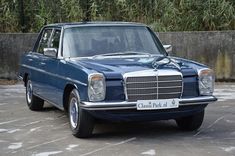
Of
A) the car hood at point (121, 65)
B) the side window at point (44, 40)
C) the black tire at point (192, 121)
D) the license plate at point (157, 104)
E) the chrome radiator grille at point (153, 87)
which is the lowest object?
the black tire at point (192, 121)

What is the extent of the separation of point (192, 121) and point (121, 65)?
56.1 inches

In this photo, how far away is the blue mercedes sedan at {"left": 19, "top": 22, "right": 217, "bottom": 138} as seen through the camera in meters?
6.91

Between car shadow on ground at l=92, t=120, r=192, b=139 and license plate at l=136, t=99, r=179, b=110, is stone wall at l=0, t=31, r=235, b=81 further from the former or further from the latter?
license plate at l=136, t=99, r=179, b=110

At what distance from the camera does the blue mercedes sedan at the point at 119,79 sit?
6910mm

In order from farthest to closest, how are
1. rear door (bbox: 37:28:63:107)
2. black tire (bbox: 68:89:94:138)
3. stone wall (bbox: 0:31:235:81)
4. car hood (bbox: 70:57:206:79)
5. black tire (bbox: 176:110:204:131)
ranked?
1. stone wall (bbox: 0:31:235:81)
2. rear door (bbox: 37:28:63:107)
3. black tire (bbox: 176:110:204:131)
4. black tire (bbox: 68:89:94:138)
5. car hood (bbox: 70:57:206:79)

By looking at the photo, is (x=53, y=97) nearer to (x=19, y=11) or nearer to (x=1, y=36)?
(x=1, y=36)

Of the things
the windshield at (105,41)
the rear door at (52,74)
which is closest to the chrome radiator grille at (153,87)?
the windshield at (105,41)

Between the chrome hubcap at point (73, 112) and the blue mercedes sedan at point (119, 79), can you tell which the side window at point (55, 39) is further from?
the chrome hubcap at point (73, 112)

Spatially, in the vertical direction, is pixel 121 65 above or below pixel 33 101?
above

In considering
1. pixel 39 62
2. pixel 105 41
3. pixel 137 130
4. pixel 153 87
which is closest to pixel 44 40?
pixel 39 62

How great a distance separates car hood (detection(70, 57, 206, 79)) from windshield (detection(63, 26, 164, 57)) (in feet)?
1.20

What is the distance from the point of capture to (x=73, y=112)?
25.0 feet

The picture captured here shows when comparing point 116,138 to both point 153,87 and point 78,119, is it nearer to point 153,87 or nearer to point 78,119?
point 78,119

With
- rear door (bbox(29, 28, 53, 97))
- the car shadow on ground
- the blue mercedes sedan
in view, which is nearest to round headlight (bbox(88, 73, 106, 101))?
the blue mercedes sedan
